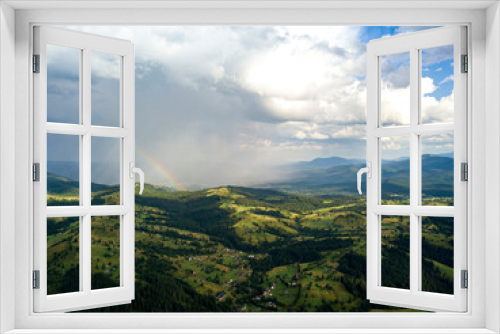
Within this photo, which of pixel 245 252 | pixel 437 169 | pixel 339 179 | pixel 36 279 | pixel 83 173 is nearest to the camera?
pixel 36 279

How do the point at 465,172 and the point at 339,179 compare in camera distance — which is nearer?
the point at 465,172

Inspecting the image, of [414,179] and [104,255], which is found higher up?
[414,179]

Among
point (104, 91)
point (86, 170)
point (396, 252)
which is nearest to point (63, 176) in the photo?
point (104, 91)

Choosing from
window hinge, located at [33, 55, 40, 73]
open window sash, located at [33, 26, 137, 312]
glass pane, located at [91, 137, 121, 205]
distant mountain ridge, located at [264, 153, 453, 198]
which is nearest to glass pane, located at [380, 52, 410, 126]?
distant mountain ridge, located at [264, 153, 453, 198]

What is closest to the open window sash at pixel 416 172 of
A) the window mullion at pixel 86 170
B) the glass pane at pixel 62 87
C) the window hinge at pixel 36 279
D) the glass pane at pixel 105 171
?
the window mullion at pixel 86 170

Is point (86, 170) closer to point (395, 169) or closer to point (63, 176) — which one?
point (63, 176)

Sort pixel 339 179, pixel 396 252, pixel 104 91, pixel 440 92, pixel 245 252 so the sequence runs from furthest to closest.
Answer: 1. pixel 339 179
2. pixel 245 252
3. pixel 104 91
4. pixel 396 252
5. pixel 440 92

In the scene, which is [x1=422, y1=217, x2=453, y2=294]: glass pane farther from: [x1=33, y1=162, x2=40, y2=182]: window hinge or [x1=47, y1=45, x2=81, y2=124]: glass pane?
[x1=47, y1=45, x2=81, y2=124]: glass pane
